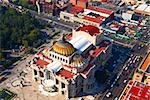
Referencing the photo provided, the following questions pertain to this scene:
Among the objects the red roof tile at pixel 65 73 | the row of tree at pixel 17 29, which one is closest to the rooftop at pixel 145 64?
the red roof tile at pixel 65 73

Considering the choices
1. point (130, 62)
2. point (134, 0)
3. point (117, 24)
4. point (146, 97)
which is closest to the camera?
point (146, 97)

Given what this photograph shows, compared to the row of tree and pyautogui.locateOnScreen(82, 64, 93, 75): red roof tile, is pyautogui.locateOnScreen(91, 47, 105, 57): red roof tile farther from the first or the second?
the row of tree

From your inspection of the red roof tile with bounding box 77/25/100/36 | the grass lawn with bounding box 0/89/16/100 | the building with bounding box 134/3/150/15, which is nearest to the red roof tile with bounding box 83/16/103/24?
the red roof tile with bounding box 77/25/100/36

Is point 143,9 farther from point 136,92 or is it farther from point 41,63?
point 41,63

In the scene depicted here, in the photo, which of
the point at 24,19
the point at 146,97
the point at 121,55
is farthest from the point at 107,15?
the point at 146,97

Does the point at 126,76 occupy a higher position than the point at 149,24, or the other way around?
the point at 149,24

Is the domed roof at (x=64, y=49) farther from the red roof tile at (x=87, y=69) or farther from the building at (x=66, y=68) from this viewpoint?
the red roof tile at (x=87, y=69)

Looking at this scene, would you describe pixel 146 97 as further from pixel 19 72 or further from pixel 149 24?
pixel 149 24
